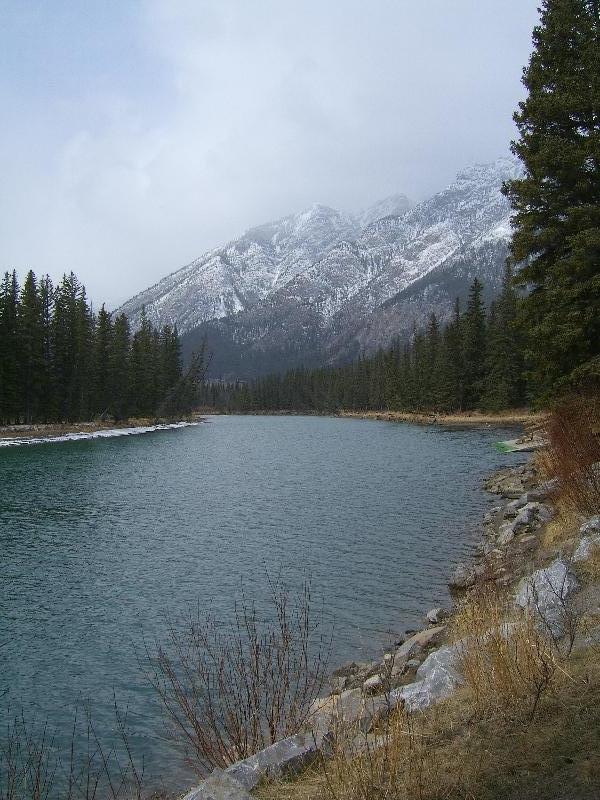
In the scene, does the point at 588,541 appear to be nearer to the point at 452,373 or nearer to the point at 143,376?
the point at 452,373

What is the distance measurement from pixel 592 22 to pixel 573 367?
1111cm

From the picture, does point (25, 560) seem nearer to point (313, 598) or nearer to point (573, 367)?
point (313, 598)

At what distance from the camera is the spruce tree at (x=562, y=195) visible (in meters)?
17.6

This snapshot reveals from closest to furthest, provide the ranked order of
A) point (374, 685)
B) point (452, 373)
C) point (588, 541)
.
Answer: point (374, 685) → point (588, 541) → point (452, 373)

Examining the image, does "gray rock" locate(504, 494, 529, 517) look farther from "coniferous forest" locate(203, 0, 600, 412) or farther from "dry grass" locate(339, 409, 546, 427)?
"dry grass" locate(339, 409, 546, 427)

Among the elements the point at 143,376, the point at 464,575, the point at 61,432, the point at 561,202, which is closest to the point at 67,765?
the point at 464,575

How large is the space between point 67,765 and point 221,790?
5.49 m

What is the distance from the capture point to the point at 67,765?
337 inches

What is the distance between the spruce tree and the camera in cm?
1764

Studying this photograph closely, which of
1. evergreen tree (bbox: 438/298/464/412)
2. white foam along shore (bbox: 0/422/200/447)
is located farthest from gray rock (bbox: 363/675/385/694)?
evergreen tree (bbox: 438/298/464/412)

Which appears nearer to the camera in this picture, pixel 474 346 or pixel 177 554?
pixel 177 554

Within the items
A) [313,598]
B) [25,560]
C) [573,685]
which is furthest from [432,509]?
[573,685]

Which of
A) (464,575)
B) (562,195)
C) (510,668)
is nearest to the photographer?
(510,668)

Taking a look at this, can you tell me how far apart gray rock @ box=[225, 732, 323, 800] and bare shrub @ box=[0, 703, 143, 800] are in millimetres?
2781
